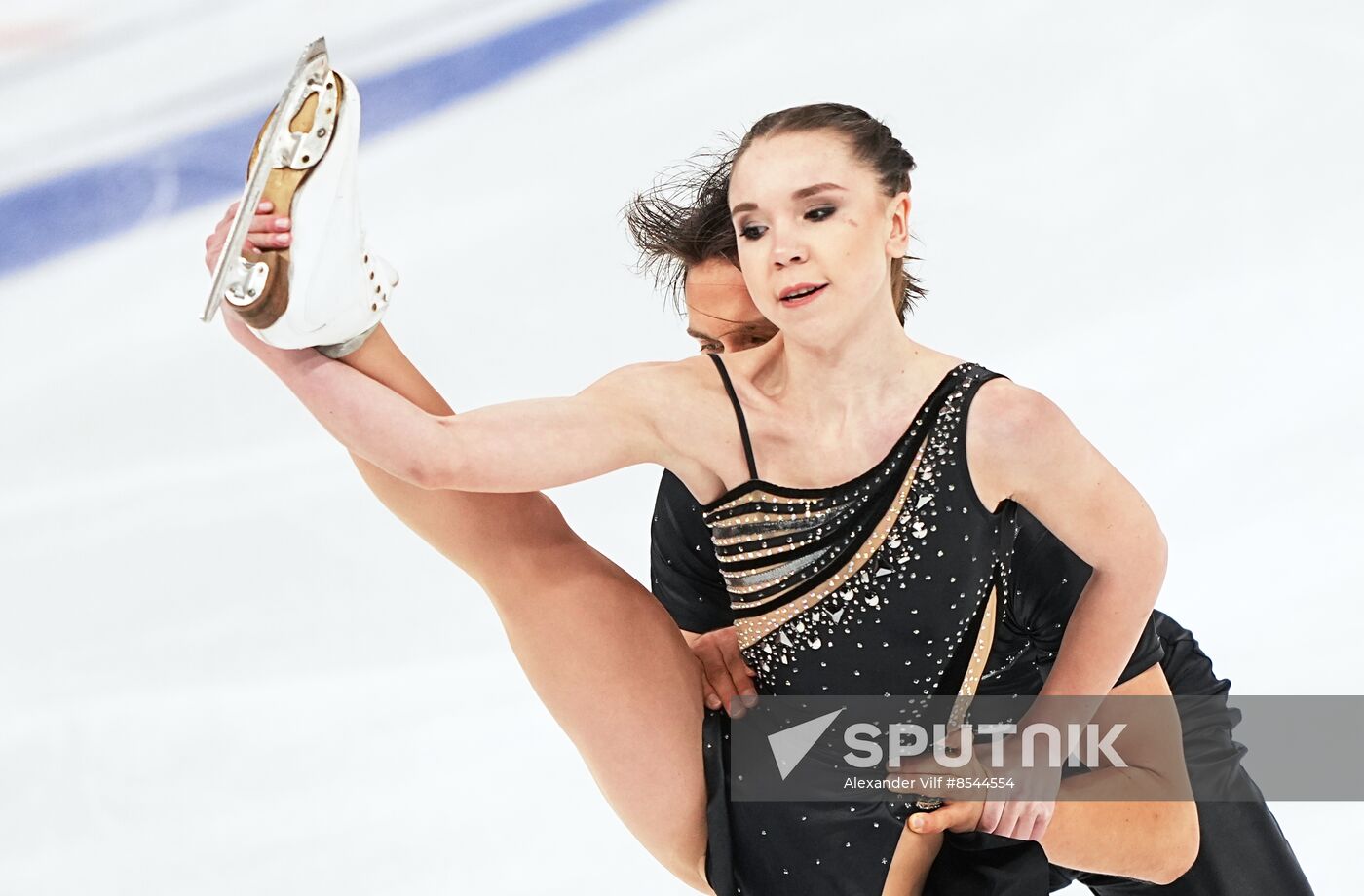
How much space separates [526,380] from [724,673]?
66.1 inches

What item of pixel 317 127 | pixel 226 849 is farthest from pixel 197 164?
pixel 317 127

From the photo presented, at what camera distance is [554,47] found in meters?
4.93

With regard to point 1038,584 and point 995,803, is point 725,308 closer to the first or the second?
point 1038,584

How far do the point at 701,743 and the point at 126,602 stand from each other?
Answer: 1.76m

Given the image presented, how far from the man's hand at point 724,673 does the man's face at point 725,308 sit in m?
0.46

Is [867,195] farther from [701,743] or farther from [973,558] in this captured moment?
[701,743]

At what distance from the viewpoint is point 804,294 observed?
197 centimetres

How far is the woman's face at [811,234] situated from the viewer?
1966mm

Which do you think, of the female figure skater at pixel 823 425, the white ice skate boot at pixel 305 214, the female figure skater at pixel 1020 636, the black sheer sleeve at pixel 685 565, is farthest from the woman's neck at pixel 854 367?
the white ice skate boot at pixel 305 214

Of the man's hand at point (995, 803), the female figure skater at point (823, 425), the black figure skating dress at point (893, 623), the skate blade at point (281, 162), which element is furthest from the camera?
the man's hand at point (995, 803)

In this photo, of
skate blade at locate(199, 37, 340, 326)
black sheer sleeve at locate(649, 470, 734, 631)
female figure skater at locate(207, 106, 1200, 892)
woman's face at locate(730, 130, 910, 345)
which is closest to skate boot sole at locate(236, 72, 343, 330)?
skate blade at locate(199, 37, 340, 326)

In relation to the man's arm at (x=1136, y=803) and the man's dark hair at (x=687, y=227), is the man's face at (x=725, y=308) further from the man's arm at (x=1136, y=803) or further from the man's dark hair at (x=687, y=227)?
the man's arm at (x=1136, y=803)

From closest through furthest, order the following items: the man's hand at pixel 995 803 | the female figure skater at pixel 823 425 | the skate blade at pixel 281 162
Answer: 1. the skate blade at pixel 281 162
2. the female figure skater at pixel 823 425
3. the man's hand at pixel 995 803

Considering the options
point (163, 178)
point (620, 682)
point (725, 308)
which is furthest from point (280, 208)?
point (163, 178)
